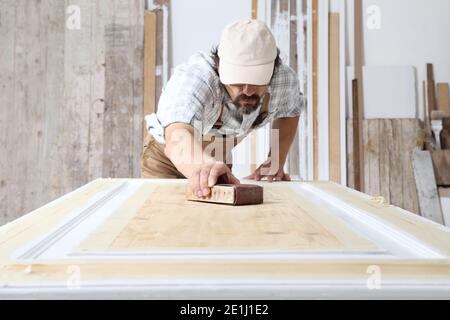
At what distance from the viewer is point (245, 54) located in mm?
1868

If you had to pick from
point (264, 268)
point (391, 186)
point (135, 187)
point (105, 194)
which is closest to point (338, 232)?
point (264, 268)

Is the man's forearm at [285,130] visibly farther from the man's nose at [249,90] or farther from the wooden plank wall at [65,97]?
the wooden plank wall at [65,97]

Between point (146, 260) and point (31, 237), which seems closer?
point (146, 260)

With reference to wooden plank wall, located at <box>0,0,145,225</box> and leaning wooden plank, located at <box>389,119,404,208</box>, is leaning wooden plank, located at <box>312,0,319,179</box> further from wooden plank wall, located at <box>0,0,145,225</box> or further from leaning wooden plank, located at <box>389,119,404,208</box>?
wooden plank wall, located at <box>0,0,145,225</box>

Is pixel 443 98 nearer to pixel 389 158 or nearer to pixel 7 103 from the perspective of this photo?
pixel 389 158

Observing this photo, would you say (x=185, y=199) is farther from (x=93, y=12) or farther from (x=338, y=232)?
(x=93, y=12)

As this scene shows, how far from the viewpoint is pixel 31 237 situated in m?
0.93

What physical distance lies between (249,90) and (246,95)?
3cm

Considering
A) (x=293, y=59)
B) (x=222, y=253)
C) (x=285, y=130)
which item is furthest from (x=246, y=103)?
(x=293, y=59)

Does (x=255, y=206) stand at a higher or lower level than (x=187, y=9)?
lower

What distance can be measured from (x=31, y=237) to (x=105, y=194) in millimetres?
597

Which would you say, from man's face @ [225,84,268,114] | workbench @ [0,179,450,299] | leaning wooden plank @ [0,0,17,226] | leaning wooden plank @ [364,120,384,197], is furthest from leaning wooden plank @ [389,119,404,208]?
leaning wooden plank @ [0,0,17,226]

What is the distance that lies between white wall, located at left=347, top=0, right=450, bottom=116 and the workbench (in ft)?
9.67
